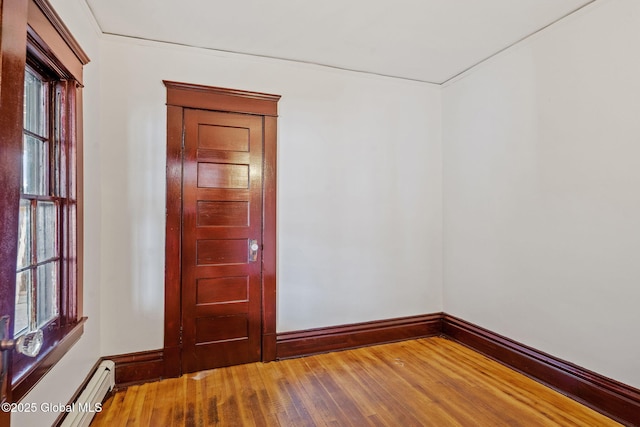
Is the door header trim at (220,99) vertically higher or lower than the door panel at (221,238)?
higher

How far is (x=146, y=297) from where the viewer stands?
2654 millimetres

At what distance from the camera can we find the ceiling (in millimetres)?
Answer: 2262

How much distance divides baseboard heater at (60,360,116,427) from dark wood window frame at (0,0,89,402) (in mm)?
375

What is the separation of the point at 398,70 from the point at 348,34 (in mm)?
872

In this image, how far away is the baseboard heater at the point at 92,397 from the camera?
6.17 ft

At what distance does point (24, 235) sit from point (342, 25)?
238cm

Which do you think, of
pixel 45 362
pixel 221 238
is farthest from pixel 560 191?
pixel 45 362

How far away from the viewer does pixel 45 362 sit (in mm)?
1574

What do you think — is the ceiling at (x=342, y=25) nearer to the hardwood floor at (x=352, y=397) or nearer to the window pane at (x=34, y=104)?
the window pane at (x=34, y=104)

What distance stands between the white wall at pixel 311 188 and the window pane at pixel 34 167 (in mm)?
660

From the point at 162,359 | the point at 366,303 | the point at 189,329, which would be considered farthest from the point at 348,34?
the point at 162,359

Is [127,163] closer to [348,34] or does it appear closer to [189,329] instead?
[189,329]

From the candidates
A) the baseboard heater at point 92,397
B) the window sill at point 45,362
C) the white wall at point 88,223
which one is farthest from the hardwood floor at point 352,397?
the window sill at point 45,362

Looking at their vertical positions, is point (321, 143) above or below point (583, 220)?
above
